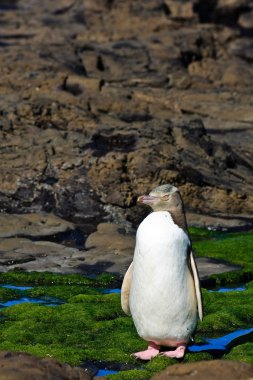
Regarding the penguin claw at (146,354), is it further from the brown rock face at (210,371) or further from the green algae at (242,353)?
the brown rock face at (210,371)

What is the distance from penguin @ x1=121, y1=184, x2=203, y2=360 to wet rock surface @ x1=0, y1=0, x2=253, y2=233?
32.8 ft

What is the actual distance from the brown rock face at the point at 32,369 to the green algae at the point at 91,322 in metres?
2.07

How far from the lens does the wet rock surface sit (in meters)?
24.3

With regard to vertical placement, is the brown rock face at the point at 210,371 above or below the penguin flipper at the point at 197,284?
above

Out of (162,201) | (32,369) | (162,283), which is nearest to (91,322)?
(162,283)

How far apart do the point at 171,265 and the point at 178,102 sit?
23.1 metres

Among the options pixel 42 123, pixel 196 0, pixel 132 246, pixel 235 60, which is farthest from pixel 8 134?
pixel 196 0

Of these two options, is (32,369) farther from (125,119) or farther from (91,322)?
(125,119)

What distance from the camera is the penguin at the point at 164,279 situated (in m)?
11.2

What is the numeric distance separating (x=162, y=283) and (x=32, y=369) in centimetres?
304

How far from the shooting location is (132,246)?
19672mm

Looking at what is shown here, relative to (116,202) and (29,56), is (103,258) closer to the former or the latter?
(116,202)

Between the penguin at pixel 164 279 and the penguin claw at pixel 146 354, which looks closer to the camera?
the penguin at pixel 164 279

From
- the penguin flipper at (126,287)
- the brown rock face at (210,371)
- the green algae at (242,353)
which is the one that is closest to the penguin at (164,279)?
the penguin flipper at (126,287)
